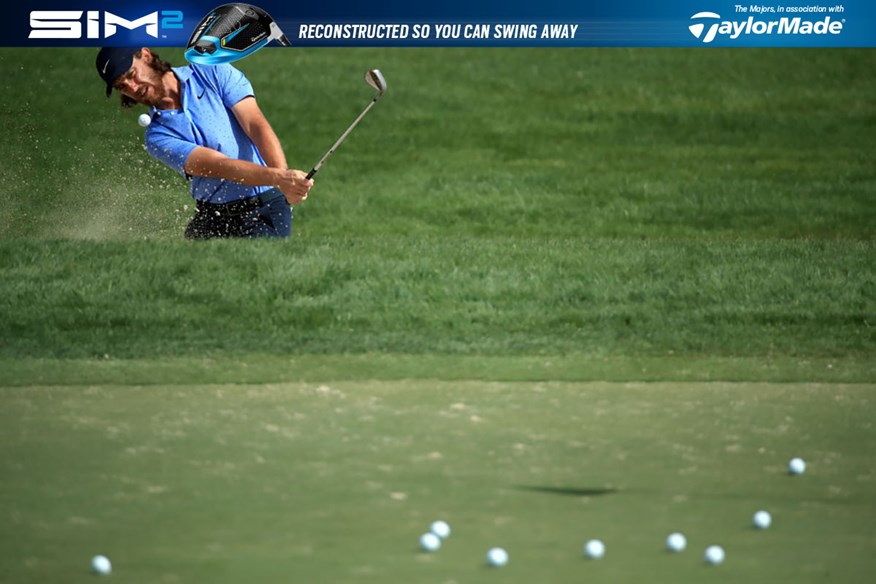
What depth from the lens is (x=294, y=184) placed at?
10070 millimetres

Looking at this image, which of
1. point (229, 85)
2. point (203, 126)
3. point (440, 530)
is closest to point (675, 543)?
point (440, 530)

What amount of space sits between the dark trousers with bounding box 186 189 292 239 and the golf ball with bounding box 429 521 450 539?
659 centimetres

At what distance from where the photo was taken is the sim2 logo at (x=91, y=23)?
46.8 ft

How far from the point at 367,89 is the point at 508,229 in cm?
479

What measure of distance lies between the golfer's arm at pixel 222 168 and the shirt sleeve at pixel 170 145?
110 millimetres

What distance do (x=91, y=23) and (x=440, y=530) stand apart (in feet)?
38.1

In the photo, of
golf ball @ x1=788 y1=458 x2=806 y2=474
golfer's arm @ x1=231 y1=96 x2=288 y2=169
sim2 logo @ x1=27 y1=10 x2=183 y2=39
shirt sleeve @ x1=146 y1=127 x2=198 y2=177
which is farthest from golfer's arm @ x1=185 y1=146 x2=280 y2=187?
golf ball @ x1=788 y1=458 x2=806 y2=474

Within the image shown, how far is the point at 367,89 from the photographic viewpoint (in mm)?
19984

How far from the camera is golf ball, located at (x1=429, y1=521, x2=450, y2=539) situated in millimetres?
4973

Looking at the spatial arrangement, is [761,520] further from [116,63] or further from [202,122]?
[116,63]

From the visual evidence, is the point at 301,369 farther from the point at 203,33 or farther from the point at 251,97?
the point at 203,33

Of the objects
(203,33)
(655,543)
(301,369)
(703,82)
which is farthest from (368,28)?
(655,543)

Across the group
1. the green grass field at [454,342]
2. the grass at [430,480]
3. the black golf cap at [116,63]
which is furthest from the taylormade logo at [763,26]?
the grass at [430,480]

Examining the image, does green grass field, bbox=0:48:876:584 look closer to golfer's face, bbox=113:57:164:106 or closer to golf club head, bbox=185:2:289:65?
golfer's face, bbox=113:57:164:106
